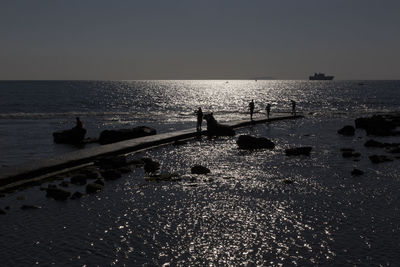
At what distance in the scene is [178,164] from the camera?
78.8 feet

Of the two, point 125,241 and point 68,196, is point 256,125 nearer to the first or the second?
point 68,196

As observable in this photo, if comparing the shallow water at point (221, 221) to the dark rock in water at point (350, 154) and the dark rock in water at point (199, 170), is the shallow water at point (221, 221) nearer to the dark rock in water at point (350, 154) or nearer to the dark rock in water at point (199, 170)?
the dark rock in water at point (199, 170)

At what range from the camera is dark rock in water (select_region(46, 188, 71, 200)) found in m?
16.7

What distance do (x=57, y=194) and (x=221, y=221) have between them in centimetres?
730

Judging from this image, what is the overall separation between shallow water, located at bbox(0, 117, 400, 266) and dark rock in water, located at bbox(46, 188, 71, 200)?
0.46 m

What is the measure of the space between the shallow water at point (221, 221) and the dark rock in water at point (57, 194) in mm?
458

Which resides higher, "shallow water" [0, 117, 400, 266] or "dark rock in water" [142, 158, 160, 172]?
"dark rock in water" [142, 158, 160, 172]

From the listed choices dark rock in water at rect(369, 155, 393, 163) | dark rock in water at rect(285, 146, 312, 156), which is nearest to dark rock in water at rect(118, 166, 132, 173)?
dark rock in water at rect(285, 146, 312, 156)

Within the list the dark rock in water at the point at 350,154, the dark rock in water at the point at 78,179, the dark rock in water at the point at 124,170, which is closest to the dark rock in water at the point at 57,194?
the dark rock in water at the point at 78,179

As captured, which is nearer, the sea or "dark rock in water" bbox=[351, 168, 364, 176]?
the sea

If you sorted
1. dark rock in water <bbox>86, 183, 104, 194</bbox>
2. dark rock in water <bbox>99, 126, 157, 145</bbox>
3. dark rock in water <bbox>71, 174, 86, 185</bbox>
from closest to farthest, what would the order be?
1. dark rock in water <bbox>86, 183, 104, 194</bbox>
2. dark rock in water <bbox>71, 174, 86, 185</bbox>
3. dark rock in water <bbox>99, 126, 157, 145</bbox>

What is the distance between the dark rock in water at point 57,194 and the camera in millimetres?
16703

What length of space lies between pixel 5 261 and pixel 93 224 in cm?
332

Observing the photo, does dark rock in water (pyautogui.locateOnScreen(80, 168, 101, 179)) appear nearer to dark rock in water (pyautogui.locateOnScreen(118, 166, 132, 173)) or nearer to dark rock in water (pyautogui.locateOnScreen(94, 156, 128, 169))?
dark rock in water (pyautogui.locateOnScreen(94, 156, 128, 169))
